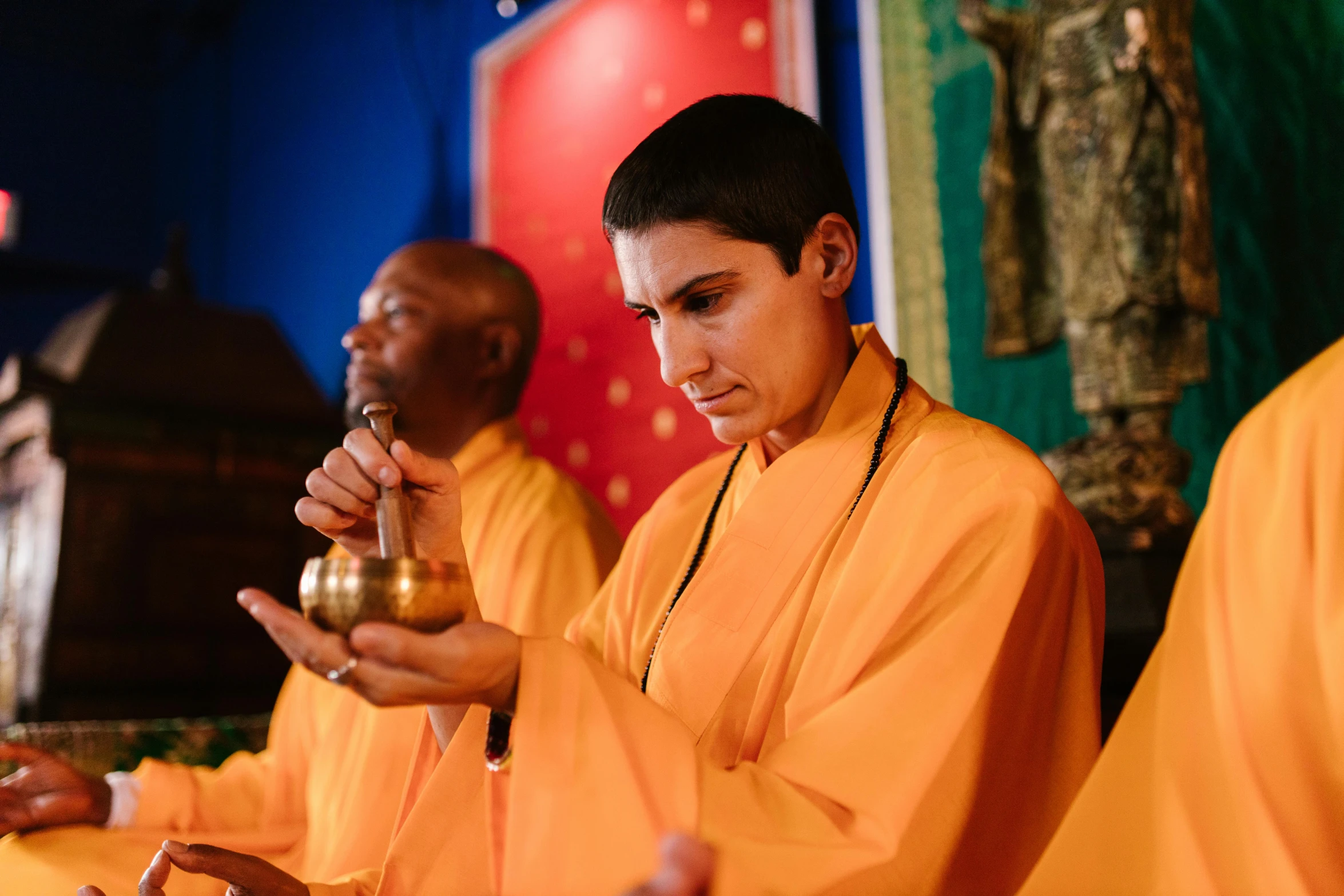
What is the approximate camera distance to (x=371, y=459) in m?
1.09

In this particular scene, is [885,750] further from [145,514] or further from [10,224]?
[10,224]

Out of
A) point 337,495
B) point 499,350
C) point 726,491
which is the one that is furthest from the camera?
point 499,350

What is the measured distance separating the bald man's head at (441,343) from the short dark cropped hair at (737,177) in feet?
3.55

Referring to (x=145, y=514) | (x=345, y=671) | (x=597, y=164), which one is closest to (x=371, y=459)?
(x=345, y=671)

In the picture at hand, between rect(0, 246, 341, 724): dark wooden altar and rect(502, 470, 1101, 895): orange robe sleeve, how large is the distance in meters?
2.50

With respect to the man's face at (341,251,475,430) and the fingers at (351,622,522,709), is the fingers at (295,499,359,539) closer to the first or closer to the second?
the fingers at (351,622,522,709)

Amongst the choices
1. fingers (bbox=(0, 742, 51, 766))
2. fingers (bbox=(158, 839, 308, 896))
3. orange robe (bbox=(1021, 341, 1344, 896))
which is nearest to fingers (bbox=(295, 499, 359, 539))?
fingers (bbox=(158, 839, 308, 896))

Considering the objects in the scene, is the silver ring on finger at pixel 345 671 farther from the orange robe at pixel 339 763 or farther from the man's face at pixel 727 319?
the orange robe at pixel 339 763

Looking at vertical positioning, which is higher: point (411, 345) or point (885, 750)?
point (411, 345)

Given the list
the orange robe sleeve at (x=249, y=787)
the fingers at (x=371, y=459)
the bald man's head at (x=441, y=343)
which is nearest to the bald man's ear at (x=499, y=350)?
the bald man's head at (x=441, y=343)

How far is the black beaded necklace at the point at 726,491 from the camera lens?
131 cm

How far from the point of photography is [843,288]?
1.38 metres

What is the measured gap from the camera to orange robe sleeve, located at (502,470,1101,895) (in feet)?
3.02

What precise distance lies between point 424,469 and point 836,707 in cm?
48
